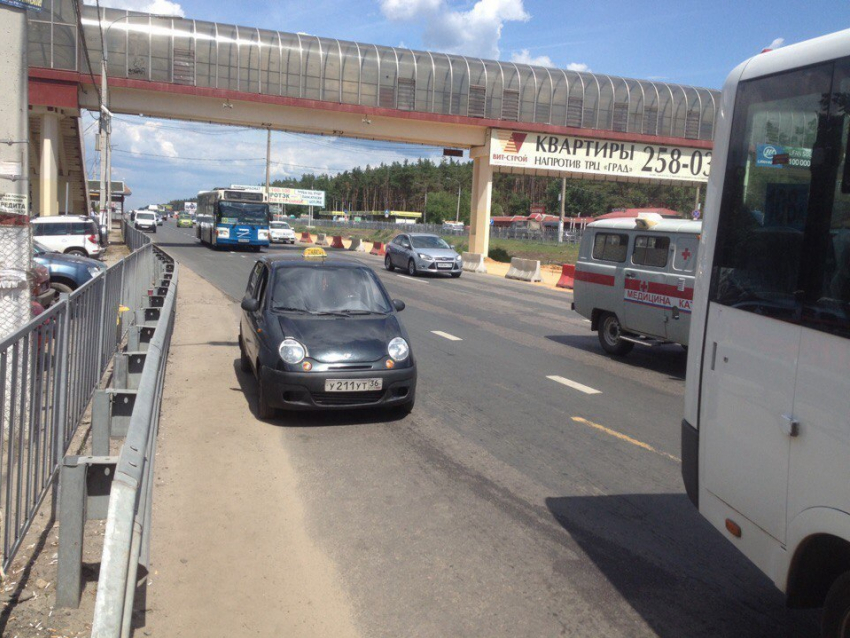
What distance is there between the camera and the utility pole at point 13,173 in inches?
249

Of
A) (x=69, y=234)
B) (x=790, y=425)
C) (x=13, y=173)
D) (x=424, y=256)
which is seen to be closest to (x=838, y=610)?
(x=790, y=425)

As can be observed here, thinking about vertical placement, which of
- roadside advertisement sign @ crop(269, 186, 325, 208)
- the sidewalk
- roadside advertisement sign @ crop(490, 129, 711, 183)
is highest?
roadside advertisement sign @ crop(490, 129, 711, 183)

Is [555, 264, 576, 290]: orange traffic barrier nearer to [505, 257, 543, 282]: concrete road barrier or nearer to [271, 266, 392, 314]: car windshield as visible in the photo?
[505, 257, 543, 282]: concrete road barrier

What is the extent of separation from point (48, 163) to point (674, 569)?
1390 inches

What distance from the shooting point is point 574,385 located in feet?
33.2

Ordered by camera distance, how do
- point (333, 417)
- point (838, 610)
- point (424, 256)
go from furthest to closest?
point (424, 256), point (333, 417), point (838, 610)

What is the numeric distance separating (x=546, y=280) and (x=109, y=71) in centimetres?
2078

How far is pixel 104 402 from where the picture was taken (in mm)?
5379

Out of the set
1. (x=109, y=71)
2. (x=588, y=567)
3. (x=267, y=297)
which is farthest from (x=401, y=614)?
(x=109, y=71)

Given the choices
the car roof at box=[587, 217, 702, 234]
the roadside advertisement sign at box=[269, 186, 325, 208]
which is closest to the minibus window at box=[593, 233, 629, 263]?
the car roof at box=[587, 217, 702, 234]

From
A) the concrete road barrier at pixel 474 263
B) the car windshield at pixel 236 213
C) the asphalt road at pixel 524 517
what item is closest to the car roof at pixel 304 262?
the asphalt road at pixel 524 517

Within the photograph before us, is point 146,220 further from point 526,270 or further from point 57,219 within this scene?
point 526,270

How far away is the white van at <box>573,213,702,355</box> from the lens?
11.0 metres

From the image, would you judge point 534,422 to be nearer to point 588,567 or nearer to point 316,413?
point 316,413
